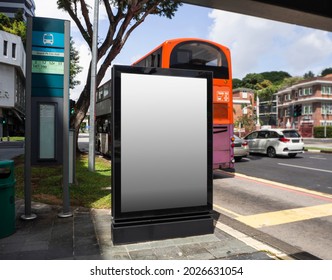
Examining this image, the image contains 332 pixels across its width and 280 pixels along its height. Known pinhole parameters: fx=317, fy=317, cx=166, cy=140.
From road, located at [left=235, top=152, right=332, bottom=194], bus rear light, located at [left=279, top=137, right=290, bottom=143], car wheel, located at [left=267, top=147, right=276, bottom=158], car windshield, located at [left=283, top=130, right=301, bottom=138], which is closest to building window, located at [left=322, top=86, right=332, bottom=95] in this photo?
car windshield, located at [left=283, top=130, right=301, bottom=138]

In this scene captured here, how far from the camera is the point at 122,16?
1300 cm

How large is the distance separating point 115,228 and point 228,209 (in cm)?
333

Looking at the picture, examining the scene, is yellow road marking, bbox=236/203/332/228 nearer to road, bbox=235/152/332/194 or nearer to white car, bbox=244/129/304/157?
road, bbox=235/152/332/194

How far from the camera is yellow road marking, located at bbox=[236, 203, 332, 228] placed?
→ 6020mm

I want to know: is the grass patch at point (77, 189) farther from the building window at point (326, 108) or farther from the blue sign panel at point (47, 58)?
the building window at point (326, 108)

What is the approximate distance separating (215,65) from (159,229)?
22.3ft

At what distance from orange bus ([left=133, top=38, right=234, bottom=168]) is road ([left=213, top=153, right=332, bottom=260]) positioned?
3.95ft

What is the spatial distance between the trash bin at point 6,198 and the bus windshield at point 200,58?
6034 mm

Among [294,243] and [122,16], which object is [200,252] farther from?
[122,16]

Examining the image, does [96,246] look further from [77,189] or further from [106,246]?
[77,189]

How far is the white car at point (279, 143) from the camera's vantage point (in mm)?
17438

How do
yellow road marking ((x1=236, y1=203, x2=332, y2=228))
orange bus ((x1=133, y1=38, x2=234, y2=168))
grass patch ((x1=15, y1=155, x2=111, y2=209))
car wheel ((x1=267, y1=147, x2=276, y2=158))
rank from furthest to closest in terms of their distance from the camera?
car wheel ((x1=267, y1=147, x2=276, y2=158))
orange bus ((x1=133, y1=38, x2=234, y2=168))
grass patch ((x1=15, y1=155, x2=111, y2=209))
yellow road marking ((x1=236, y1=203, x2=332, y2=228))

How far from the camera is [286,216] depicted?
21.2ft

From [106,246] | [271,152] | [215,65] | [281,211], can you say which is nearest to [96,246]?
[106,246]
